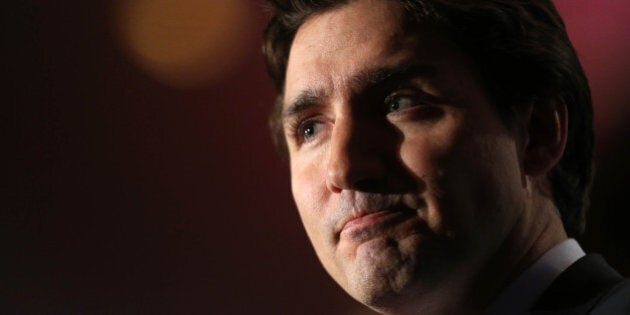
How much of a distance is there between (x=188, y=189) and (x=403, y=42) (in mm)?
526

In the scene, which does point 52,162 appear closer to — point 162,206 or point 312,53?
point 162,206

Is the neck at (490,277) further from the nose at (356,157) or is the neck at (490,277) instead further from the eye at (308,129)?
the eye at (308,129)

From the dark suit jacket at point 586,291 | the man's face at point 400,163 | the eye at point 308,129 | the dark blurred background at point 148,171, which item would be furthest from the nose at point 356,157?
the dark blurred background at point 148,171

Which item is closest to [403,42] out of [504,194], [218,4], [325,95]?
[325,95]

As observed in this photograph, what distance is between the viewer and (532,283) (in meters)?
0.87

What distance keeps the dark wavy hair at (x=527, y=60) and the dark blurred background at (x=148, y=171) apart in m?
0.17

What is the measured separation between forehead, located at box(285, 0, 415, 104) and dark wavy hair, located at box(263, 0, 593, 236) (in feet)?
0.08

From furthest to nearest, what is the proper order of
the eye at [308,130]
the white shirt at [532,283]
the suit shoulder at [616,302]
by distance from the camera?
1. the eye at [308,130]
2. the white shirt at [532,283]
3. the suit shoulder at [616,302]

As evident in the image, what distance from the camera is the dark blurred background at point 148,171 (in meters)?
1.20

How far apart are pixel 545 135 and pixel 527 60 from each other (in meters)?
0.10

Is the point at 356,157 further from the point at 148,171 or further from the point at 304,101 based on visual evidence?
the point at 148,171

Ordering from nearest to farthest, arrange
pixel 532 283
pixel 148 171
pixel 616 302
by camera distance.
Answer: pixel 616 302 → pixel 532 283 → pixel 148 171

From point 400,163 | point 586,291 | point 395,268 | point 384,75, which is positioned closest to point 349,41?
point 384,75

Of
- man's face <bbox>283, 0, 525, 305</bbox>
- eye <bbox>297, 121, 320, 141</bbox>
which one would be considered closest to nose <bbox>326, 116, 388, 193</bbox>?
man's face <bbox>283, 0, 525, 305</bbox>
